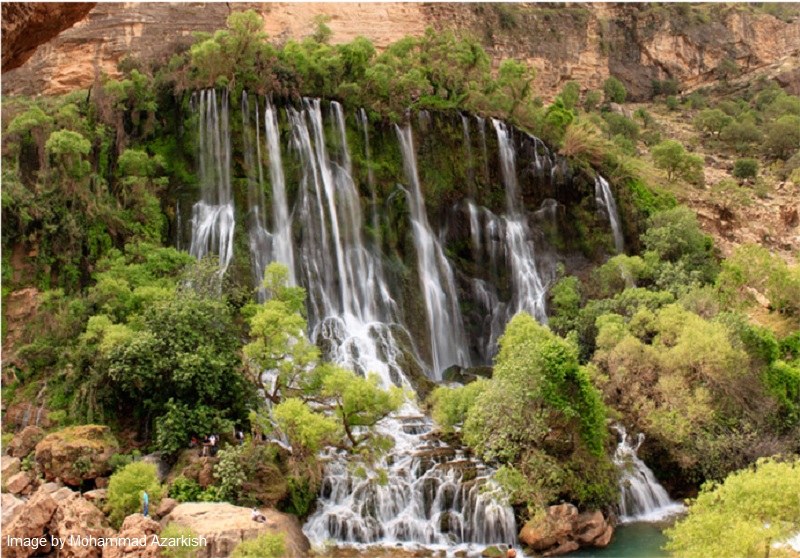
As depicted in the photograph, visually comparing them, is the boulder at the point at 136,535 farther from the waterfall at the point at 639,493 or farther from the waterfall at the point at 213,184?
the waterfall at the point at 213,184

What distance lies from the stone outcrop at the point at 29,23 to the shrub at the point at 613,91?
51669 millimetres

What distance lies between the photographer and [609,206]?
35.7 m

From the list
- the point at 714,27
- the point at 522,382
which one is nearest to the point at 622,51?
the point at 714,27

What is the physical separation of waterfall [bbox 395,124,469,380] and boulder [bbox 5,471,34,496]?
558 inches

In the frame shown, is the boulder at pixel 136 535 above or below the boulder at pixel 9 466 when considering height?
below

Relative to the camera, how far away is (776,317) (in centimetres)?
3050

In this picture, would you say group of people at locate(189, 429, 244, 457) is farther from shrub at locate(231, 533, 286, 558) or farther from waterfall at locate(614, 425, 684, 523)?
waterfall at locate(614, 425, 684, 523)

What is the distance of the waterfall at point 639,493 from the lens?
21406 mm

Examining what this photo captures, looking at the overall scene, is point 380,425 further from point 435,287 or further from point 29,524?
point 435,287

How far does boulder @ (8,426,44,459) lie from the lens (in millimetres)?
20784

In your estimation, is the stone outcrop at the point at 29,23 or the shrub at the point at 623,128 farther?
the shrub at the point at 623,128

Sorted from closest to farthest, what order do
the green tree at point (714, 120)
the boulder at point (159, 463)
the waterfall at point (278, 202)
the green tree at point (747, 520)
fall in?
the green tree at point (747, 520)
the boulder at point (159, 463)
the waterfall at point (278, 202)
the green tree at point (714, 120)

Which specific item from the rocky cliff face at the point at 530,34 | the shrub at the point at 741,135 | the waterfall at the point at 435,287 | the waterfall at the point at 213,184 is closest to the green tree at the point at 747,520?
the waterfall at the point at 435,287

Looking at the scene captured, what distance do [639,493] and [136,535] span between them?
12.2m
